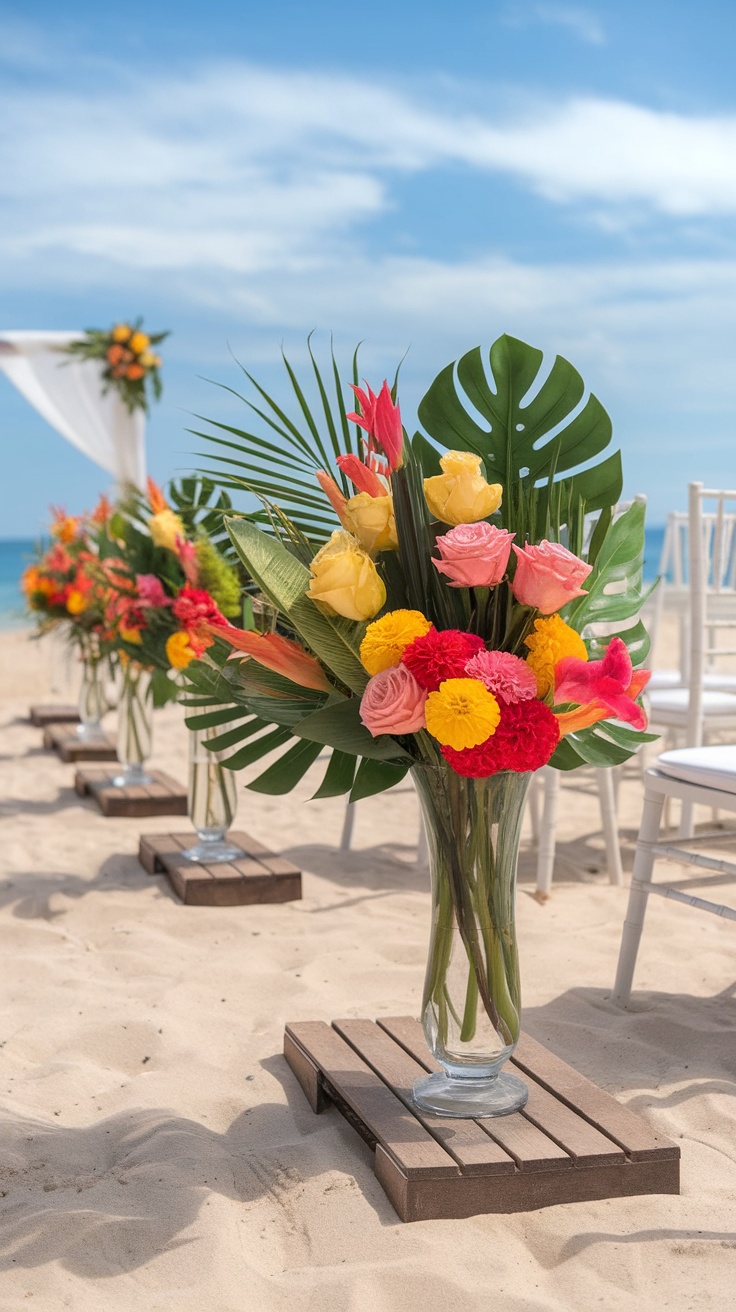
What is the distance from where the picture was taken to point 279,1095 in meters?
1.86

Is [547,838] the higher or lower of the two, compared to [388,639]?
lower

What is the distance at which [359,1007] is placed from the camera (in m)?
2.29

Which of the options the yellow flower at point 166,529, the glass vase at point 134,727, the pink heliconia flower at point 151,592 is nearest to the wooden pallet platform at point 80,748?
the glass vase at point 134,727

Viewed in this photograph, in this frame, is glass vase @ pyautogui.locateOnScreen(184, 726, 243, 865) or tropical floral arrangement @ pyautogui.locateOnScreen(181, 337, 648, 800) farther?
glass vase @ pyautogui.locateOnScreen(184, 726, 243, 865)

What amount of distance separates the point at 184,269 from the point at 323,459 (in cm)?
5171

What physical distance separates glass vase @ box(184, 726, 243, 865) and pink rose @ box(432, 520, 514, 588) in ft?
6.73

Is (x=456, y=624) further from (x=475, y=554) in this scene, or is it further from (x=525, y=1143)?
(x=525, y=1143)

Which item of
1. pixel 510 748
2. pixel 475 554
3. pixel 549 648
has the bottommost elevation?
pixel 510 748

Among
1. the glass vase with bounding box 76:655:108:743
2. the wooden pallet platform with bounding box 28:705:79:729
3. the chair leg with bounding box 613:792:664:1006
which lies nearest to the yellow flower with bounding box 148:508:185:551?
the chair leg with bounding box 613:792:664:1006

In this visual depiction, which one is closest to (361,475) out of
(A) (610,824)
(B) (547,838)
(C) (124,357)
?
(B) (547,838)

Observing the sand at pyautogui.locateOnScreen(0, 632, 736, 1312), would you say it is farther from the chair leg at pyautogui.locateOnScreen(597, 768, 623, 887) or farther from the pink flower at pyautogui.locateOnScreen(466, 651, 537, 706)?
the pink flower at pyautogui.locateOnScreen(466, 651, 537, 706)

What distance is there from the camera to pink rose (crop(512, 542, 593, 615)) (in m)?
1.23

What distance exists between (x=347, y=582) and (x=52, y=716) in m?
5.89

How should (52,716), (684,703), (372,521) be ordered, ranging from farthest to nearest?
(52,716) < (684,703) < (372,521)
